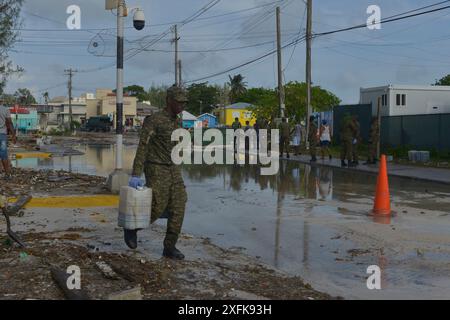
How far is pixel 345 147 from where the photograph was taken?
71.9ft

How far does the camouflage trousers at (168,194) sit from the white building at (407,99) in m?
25.6

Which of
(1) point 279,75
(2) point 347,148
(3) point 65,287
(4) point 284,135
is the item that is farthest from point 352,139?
(3) point 65,287

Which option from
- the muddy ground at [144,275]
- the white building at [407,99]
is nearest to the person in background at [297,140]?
the white building at [407,99]

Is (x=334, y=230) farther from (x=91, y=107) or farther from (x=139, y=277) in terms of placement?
(x=91, y=107)

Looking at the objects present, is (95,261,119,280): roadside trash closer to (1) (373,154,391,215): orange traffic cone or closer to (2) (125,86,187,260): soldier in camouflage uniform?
(2) (125,86,187,260): soldier in camouflage uniform

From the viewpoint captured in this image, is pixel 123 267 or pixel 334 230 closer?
pixel 123 267

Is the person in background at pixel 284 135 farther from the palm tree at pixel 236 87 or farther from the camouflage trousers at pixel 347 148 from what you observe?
the palm tree at pixel 236 87

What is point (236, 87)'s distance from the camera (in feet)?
405

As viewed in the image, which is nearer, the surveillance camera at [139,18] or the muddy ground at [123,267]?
the muddy ground at [123,267]

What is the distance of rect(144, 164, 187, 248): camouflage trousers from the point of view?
6.70 metres

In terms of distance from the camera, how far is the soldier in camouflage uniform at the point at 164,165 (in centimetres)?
672

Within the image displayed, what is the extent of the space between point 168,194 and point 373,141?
16.7 metres
